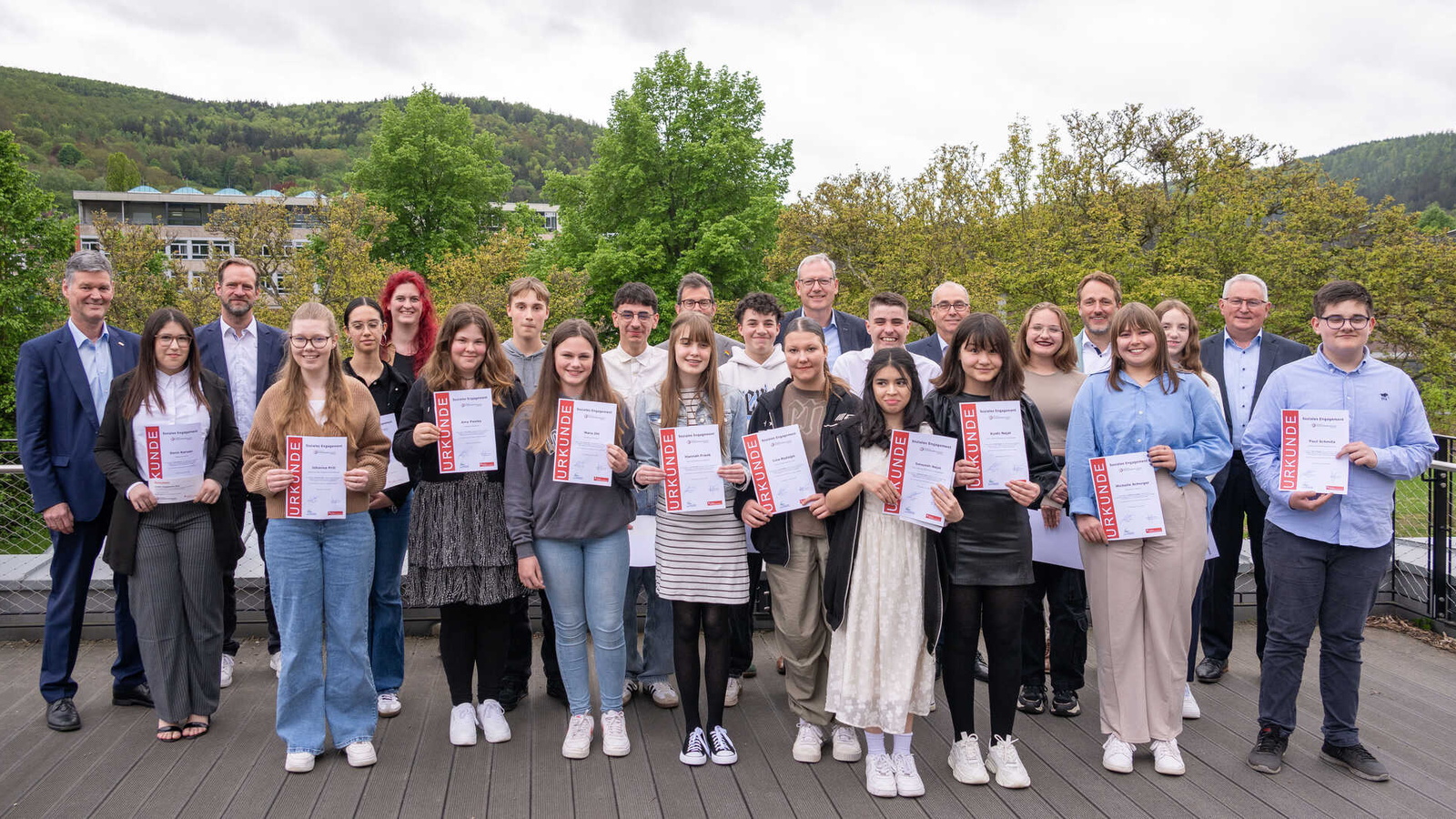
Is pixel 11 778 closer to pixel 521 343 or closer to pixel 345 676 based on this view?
pixel 345 676

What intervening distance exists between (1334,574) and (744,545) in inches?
105

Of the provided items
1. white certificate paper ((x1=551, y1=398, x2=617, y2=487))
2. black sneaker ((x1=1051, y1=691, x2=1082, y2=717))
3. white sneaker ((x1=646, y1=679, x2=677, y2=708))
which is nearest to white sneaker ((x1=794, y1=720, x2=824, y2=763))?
white sneaker ((x1=646, y1=679, x2=677, y2=708))

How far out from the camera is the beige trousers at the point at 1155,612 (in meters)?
3.91

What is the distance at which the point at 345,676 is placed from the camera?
404cm

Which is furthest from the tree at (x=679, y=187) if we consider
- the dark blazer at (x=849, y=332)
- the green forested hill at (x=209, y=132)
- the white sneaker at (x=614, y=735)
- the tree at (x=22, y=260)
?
the green forested hill at (x=209, y=132)

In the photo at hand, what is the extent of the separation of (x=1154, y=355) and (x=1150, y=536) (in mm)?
812

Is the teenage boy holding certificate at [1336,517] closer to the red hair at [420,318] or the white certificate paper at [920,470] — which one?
the white certificate paper at [920,470]

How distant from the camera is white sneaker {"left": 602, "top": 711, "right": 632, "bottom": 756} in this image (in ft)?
13.4

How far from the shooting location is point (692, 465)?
3.84m

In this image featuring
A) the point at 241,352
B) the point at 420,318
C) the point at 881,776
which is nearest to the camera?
the point at 881,776

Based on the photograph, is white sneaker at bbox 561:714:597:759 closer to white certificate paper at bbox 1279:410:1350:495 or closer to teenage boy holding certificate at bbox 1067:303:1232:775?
teenage boy holding certificate at bbox 1067:303:1232:775

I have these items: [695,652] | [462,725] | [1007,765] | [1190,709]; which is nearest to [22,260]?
[462,725]

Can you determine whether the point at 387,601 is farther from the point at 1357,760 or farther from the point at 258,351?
the point at 1357,760

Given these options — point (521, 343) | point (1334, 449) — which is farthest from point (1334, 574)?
point (521, 343)
